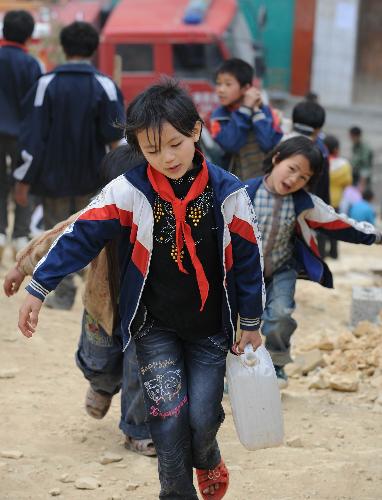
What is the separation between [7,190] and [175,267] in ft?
17.2

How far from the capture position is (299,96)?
78.7 ft

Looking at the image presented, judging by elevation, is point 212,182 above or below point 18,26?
above

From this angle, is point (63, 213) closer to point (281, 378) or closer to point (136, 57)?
point (281, 378)

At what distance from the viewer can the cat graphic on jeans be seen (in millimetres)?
3764

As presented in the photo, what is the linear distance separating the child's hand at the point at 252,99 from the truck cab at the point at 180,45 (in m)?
8.96

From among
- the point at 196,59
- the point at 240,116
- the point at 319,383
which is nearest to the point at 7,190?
the point at 240,116

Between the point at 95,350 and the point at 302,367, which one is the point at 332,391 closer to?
the point at 302,367

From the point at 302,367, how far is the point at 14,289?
10.2 feet

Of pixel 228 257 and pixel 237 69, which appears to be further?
pixel 237 69

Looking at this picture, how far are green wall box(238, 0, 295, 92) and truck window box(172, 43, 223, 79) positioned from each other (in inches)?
275

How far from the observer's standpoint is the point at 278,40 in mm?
23656

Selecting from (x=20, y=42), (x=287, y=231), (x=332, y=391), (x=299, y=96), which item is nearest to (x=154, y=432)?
(x=287, y=231)

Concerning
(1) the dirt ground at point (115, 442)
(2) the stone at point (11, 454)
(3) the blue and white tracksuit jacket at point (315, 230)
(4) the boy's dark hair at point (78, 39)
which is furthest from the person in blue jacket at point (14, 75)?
(2) the stone at point (11, 454)

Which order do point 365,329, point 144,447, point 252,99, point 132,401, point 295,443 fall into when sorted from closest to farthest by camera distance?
Answer: point 132,401 → point 144,447 → point 295,443 → point 252,99 → point 365,329
